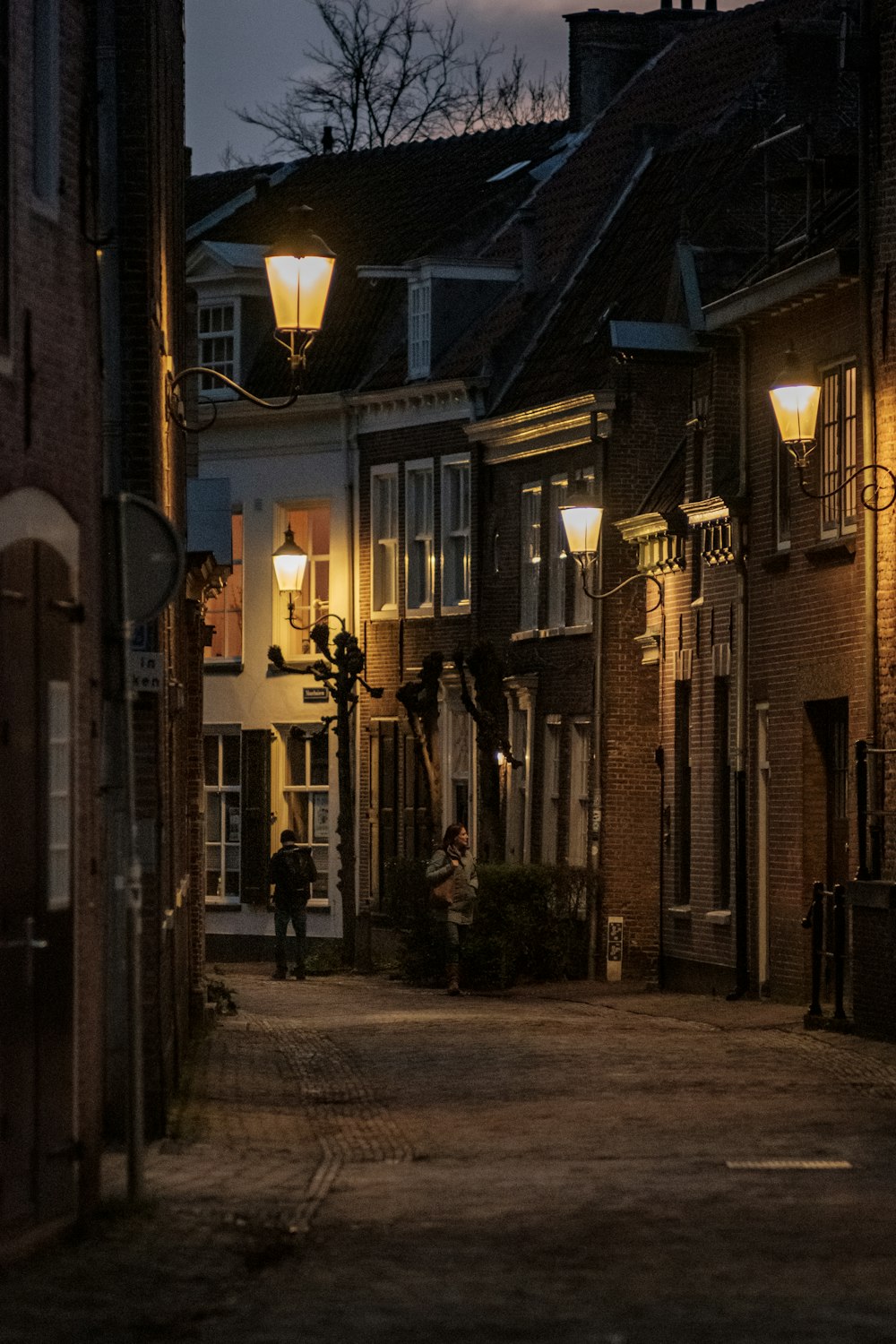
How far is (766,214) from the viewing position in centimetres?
2611

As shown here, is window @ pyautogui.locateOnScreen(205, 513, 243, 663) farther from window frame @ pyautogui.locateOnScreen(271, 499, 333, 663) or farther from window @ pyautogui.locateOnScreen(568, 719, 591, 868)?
window @ pyautogui.locateOnScreen(568, 719, 591, 868)

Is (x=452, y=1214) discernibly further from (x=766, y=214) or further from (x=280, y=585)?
(x=280, y=585)

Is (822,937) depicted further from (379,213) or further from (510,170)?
(379,213)

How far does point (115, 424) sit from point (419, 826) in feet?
77.3

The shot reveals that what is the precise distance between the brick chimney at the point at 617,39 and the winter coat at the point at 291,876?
13.0m

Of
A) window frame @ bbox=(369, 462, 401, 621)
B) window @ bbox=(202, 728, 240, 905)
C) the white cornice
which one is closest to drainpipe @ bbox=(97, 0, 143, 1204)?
the white cornice

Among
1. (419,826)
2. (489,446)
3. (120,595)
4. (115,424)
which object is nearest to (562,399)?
(489,446)

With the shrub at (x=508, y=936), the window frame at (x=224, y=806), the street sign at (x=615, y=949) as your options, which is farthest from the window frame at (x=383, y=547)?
the street sign at (x=615, y=949)

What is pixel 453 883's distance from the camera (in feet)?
93.7

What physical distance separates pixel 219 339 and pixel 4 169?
1329 inches

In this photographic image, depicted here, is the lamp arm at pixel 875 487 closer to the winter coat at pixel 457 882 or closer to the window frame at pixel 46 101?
the winter coat at pixel 457 882

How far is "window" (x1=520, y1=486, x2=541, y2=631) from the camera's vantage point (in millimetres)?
36594

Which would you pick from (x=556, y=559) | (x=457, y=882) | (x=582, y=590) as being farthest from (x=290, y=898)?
(x=457, y=882)

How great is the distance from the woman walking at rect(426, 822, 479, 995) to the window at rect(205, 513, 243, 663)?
595 inches
